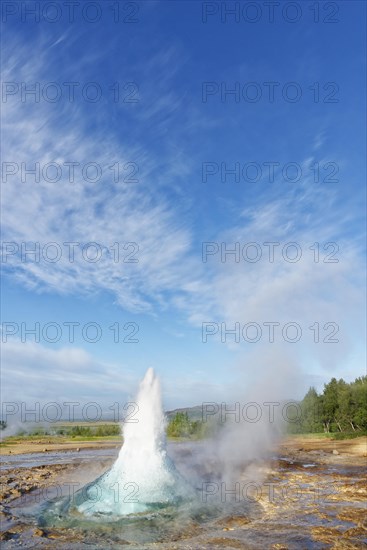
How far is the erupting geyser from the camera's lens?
15.6m

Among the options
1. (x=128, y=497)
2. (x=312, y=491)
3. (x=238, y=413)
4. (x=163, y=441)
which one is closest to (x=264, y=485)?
(x=312, y=491)

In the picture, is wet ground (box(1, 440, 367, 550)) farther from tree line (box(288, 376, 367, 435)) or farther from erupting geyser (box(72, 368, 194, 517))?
tree line (box(288, 376, 367, 435))

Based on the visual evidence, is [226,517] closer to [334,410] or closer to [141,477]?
[141,477]

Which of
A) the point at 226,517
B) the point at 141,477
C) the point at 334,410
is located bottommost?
the point at 334,410

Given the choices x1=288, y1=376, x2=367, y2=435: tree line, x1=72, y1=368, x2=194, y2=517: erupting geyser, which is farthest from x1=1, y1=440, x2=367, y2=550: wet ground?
x1=288, y1=376, x2=367, y2=435: tree line

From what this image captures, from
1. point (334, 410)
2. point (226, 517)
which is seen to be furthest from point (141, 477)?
point (334, 410)

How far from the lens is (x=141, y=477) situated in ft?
54.8

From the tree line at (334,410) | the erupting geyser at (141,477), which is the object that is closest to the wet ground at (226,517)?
the erupting geyser at (141,477)

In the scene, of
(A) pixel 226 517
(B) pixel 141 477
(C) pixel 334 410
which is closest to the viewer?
(A) pixel 226 517

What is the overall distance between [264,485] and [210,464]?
840 cm

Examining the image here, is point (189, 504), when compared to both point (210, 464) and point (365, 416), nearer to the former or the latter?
point (210, 464)

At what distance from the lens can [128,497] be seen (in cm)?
1576

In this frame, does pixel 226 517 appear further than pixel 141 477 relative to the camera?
No

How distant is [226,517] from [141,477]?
3504mm
